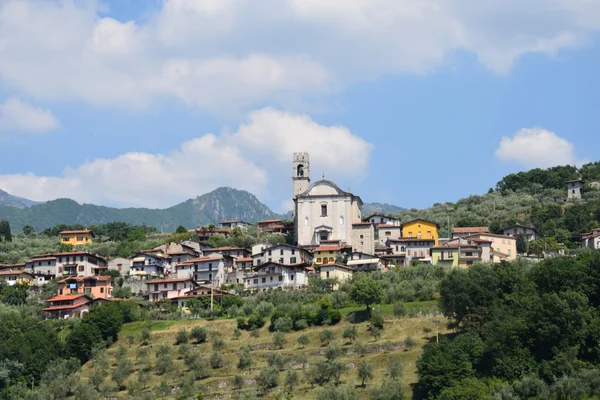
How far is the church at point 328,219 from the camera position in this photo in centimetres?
10962

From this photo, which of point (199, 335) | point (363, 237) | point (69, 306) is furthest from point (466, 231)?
point (69, 306)

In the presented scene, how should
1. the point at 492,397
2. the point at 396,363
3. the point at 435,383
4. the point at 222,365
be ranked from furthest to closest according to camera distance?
the point at 222,365
the point at 396,363
the point at 435,383
the point at 492,397

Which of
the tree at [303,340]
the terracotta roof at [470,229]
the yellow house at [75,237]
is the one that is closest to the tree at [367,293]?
the tree at [303,340]

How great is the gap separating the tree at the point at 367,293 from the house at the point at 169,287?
19.4m

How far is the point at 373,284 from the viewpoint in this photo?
80625mm

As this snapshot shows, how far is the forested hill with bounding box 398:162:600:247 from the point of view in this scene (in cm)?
11619

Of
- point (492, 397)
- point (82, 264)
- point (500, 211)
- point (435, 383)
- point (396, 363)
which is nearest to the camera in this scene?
point (492, 397)

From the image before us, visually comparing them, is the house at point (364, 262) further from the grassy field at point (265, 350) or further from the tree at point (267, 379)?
the tree at point (267, 379)

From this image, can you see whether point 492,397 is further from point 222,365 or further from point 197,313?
point 197,313

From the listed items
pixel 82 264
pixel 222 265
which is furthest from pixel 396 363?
pixel 82 264

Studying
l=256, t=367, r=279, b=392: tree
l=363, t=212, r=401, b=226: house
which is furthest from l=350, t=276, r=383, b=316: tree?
l=363, t=212, r=401, b=226: house

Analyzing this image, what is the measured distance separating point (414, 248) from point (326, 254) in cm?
992

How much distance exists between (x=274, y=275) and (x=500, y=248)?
26574 mm

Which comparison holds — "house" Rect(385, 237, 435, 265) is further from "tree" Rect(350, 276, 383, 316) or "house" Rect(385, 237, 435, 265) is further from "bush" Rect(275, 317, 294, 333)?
"bush" Rect(275, 317, 294, 333)
